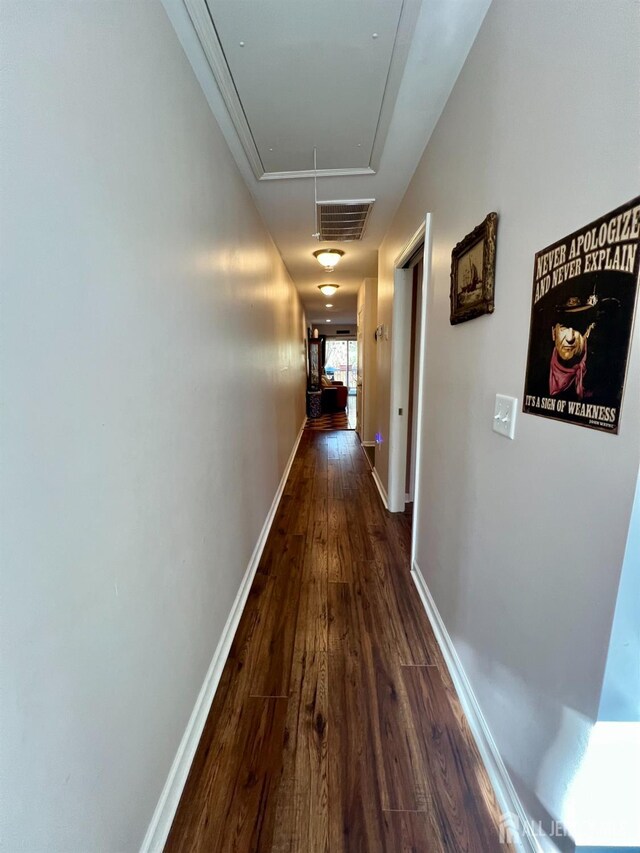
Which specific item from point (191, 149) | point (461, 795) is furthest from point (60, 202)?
point (461, 795)

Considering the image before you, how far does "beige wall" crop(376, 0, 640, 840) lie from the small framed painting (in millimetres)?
42

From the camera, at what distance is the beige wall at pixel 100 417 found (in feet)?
1.80

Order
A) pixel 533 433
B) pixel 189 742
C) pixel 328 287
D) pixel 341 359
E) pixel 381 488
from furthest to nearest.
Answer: pixel 341 359 < pixel 328 287 < pixel 381 488 < pixel 189 742 < pixel 533 433

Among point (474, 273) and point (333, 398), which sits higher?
point (474, 273)

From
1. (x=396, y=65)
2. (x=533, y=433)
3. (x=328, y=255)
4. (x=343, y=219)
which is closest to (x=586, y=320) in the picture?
(x=533, y=433)

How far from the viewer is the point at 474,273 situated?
4.00ft

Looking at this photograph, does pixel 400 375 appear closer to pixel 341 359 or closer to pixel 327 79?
pixel 327 79

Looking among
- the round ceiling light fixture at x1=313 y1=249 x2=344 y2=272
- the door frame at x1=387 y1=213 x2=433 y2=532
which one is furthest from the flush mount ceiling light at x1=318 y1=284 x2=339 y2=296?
the door frame at x1=387 y1=213 x2=433 y2=532

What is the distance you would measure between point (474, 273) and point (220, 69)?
1.32m

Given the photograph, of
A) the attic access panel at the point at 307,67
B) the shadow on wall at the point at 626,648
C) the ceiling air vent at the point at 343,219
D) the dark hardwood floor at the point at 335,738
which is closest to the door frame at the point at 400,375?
the ceiling air vent at the point at 343,219

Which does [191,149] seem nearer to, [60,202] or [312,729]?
[60,202]

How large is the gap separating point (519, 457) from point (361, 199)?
2.27 meters

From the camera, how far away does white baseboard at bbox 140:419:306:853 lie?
36.3 inches

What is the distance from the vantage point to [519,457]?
962 millimetres
